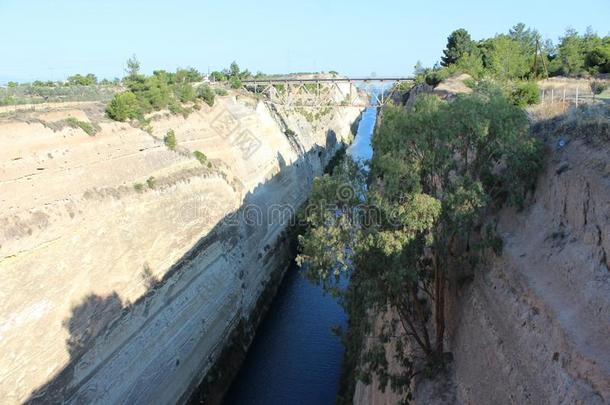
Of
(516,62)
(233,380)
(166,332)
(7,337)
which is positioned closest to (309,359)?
(233,380)

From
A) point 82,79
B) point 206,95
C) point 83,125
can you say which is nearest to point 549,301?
point 83,125

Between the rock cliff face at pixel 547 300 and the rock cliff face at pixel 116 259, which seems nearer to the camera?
the rock cliff face at pixel 547 300

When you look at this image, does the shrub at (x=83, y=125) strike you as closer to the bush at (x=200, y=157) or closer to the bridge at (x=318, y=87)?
the bush at (x=200, y=157)

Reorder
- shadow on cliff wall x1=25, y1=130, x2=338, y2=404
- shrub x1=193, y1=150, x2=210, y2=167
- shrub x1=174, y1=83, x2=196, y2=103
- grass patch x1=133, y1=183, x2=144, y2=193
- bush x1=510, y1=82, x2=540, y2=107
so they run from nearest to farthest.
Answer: shadow on cliff wall x1=25, y1=130, x2=338, y2=404 < bush x1=510, y1=82, x2=540, y2=107 < grass patch x1=133, y1=183, x2=144, y2=193 < shrub x1=193, y1=150, x2=210, y2=167 < shrub x1=174, y1=83, x2=196, y2=103

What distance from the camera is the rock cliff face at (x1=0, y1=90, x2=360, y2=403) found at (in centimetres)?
1110

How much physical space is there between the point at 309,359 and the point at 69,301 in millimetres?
8452

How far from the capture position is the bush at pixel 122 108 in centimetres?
1758

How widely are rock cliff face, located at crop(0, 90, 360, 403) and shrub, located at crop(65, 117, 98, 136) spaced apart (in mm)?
227

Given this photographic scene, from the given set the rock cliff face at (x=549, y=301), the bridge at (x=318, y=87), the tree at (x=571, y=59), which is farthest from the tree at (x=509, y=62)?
the rock cliff face at (x=549, y=301)

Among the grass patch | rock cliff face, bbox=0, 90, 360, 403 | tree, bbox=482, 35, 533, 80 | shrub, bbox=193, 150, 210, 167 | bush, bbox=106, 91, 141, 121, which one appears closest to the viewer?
rock cliff face, bbox=0, 90, 360, 403

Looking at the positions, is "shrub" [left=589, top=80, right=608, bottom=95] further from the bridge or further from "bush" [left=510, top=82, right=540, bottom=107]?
the bridge

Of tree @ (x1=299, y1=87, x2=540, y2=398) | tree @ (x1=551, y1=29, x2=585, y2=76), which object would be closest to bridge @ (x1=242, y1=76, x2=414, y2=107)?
tree @ (x1=551, y1=29, x2=585, y2=76)

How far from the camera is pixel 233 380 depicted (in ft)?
55.7

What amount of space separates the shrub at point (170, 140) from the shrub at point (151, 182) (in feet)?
9.15
